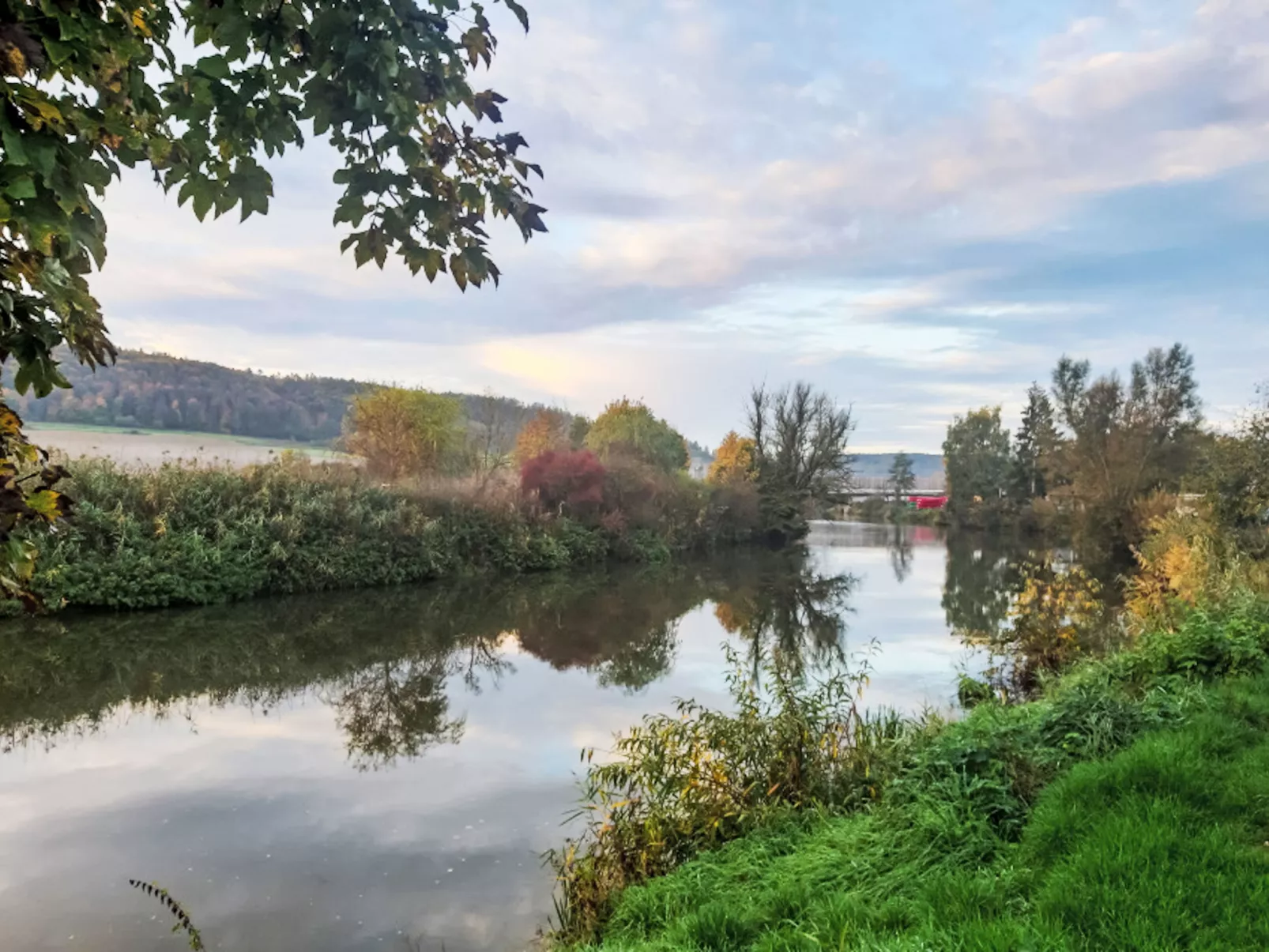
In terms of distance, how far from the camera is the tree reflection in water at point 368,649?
8.34 m

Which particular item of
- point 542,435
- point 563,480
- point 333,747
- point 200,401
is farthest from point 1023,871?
point 542,435

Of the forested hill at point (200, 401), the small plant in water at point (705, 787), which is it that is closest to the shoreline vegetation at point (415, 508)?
the forested hill at point (200, 401)

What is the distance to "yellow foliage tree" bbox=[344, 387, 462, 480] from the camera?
25.5m

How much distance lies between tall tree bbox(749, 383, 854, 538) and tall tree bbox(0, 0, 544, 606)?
112 feet

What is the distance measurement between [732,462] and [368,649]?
97.3 ft

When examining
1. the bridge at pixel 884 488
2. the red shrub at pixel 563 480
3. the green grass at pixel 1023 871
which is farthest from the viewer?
the bridge at pixel 884 488

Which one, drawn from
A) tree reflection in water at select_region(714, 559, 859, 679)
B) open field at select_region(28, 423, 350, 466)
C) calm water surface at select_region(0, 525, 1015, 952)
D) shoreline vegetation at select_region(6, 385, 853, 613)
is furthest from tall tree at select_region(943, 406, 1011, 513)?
open field at select_region(28, 423, 350, 466)

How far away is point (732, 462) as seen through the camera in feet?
130

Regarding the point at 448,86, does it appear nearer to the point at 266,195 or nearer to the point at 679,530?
the point at 266,195

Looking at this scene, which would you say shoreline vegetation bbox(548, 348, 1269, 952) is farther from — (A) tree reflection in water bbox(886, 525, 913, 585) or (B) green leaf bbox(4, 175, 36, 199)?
(A) tree reflection in water bbox(886, 525, 913, 585)

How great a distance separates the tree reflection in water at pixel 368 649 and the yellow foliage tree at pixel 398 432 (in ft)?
26.9

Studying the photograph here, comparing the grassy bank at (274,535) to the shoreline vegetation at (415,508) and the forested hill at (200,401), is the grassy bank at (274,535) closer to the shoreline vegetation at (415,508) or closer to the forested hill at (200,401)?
the shoreline vegetation at (415,508)

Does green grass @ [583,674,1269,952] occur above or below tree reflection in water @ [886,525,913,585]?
above

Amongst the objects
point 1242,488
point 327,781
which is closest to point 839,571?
point 1242,488
